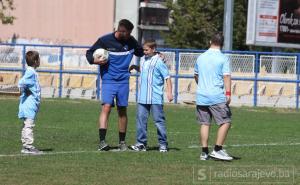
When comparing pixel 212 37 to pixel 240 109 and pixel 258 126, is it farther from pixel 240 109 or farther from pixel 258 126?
pixel 240 109

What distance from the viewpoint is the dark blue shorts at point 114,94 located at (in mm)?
13727

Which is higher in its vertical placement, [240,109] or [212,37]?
[212,37]

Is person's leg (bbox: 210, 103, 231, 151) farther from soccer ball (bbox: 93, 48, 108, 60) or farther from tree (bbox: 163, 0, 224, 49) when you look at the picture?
tree (bbox: 163, 0, 224, 49)

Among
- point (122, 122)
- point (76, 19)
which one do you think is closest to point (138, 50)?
point (122, 122)

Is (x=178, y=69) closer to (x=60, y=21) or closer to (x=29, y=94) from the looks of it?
(x=29, y=94)

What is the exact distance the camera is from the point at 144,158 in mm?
12461

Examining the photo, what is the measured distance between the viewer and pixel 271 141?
16.4m

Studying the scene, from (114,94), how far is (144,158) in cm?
165

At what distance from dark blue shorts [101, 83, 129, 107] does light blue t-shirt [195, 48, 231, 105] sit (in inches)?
65.1

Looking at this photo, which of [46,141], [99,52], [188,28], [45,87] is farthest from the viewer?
[188,28]

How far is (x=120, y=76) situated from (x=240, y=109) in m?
17.1

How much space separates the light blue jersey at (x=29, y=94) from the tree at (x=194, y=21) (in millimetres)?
41913

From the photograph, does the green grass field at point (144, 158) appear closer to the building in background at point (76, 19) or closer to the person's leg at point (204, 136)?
the person's leg at point (204, 136)

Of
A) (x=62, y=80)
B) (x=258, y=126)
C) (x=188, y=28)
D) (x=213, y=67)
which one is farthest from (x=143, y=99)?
(x=188, y=28)
